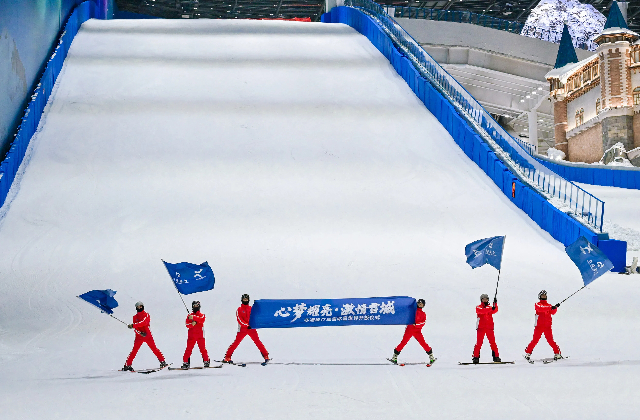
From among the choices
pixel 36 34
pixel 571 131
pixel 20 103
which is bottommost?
pixel 571 131

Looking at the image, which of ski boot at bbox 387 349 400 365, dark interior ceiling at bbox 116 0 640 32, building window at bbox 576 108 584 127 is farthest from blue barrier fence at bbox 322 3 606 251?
dark interior ceiling at bbox 116 0 640 32

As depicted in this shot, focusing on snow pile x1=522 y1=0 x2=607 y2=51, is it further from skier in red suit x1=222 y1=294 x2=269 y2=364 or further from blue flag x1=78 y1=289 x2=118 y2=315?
blue flag x1=78 y1=289 x2=118 y2=315

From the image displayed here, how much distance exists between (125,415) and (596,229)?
10.0 meters

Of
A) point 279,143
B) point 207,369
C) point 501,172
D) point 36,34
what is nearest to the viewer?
point 207,369

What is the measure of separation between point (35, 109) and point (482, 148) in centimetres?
1120

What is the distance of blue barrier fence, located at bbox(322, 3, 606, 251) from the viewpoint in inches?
523

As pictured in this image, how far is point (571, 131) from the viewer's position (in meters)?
36.0

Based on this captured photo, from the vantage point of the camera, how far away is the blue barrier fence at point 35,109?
46.5 feet

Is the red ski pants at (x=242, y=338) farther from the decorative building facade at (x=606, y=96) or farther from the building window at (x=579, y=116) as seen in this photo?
the building window at (x=579, y=116)

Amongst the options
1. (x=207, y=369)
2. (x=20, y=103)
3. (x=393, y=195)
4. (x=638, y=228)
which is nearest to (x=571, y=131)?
(x=638, y=228)

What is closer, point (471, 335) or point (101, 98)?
point (471, 335)

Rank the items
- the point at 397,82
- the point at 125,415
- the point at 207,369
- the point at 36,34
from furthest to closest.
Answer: the point at 397,82
the point at 36,34
the point at 207,369
the point at 125,415

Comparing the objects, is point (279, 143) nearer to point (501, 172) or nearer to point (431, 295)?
point (501, 172)

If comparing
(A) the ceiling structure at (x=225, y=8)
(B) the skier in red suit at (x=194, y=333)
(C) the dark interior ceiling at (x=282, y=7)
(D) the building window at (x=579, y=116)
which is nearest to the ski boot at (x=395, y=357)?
(B) the skier in red suit at (x=194, y=333)
